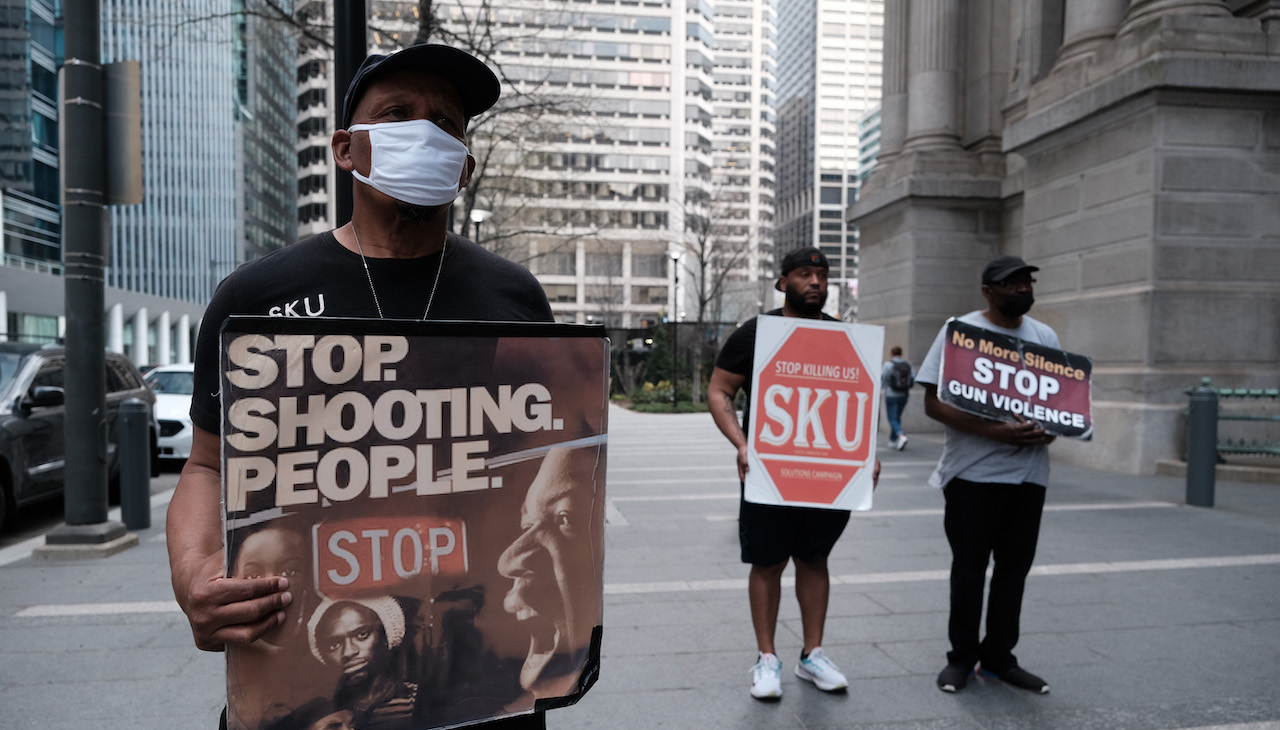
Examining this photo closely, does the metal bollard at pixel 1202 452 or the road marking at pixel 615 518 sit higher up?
the metal bollard at pixel 1202 452

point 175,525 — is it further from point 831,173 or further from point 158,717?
point 831,173

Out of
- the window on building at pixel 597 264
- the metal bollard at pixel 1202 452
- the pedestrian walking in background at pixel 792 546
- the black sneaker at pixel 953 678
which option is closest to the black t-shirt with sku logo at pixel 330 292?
the pedestrian walking in background at pixel 792 546

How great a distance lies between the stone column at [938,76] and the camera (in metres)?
17.2

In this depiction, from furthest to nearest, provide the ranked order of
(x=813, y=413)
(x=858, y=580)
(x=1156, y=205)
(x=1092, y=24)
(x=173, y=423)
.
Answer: (x=173, y=423), (x=1092, y=24), (x=1156, y=205), (x=858, y=580), (x=813, y=413)

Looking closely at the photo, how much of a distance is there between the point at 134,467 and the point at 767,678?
256 inches

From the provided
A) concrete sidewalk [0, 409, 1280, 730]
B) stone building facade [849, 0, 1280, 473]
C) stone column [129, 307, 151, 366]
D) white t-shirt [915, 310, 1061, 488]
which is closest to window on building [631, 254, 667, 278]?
stone column [129, 307, 151, 366]

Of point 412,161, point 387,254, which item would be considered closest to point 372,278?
point 387,254

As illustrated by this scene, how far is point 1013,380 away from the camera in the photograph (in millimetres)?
4129

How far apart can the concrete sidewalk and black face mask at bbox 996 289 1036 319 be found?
6.03 feet

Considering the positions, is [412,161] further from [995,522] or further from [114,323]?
[114,323]

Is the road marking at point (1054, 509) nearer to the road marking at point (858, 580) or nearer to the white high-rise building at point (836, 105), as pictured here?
the road marking at point (858, 580)

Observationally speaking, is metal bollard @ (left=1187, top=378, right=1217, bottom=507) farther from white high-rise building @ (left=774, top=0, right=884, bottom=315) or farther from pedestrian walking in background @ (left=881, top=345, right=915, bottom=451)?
white high-rise building @ (left=774, top=0, right=884, bottom=315)

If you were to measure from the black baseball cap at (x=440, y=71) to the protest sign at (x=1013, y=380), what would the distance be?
115 inches

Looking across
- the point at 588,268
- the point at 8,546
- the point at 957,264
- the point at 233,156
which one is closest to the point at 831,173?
the point at 588,268
